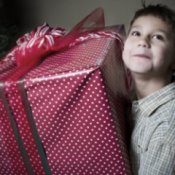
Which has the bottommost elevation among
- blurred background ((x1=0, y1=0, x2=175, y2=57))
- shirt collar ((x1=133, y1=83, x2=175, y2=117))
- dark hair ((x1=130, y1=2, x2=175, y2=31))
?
shirt collar ((x1=133, y1=83, x2=175, y2=117))

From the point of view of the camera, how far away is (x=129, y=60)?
2.48 feet

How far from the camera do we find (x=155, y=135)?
69cm

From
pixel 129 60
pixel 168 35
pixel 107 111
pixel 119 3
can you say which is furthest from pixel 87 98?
pixel 119 3

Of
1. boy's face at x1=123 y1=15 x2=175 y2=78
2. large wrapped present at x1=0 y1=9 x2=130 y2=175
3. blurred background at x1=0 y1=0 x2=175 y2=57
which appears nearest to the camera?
large wrapped present at x1=0 y1=9 x2=130 y2=175

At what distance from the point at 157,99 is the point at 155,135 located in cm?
10

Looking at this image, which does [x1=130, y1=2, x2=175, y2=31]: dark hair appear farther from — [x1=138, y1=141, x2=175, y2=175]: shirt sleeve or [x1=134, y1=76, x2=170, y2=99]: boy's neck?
[x1=138, y1=141, x2=175, y2=175]: shirt sleeve

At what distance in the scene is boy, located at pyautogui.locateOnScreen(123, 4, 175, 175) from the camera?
69 cm

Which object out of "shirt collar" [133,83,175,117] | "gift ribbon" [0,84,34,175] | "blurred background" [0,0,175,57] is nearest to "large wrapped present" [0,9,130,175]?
"gift ribbon" [0,84,34,175]

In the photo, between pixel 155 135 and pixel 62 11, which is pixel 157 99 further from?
pixel 62 11

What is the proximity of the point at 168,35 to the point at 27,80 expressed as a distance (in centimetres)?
38

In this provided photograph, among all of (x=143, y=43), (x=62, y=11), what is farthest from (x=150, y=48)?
(x=62, y=11)

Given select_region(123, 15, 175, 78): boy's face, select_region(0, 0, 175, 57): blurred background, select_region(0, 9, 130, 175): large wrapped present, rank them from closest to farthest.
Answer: select_region(0, 9, 130, 175): large wrapped present → select_region(123, 15, 175, 78): boy's face → select_region(0, 0, 175, 57): blurred background

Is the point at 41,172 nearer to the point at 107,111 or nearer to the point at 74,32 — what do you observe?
the point at 107,111

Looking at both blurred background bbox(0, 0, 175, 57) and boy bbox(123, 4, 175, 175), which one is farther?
blurred background bbox(0, 0, 175, 57)
